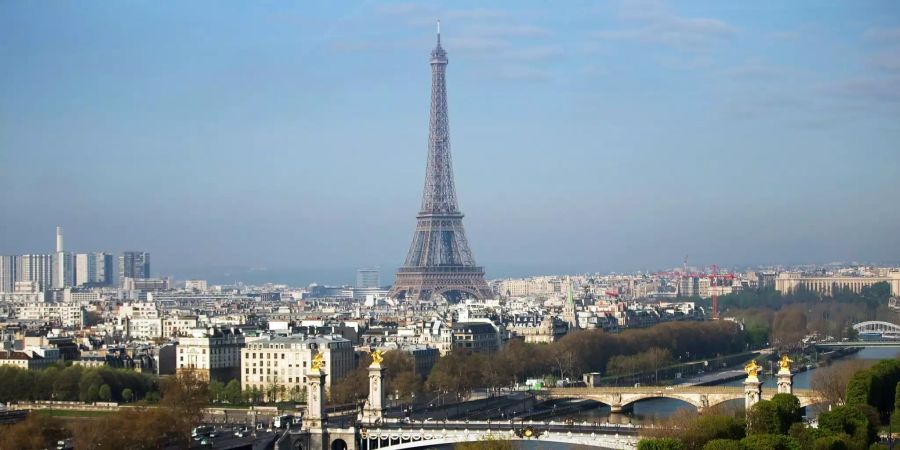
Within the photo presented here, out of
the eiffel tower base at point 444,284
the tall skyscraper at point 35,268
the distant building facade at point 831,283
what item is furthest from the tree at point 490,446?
the tall skyscraper at point 35,268

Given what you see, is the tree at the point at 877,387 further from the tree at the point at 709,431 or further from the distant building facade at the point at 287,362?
the distant building facade at the point at 287,362

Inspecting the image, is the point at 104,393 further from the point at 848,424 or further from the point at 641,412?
the point at 848,424

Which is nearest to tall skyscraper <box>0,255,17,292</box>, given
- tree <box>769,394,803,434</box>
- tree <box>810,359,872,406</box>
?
tree <box>810,359,872,406</box>

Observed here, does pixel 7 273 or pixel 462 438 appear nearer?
pixel 462 438

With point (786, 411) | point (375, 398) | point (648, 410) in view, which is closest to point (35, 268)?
point (648, 410)

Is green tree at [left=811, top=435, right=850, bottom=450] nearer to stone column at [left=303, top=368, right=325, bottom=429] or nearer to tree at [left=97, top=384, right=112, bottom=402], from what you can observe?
stone column at [left=303, top=368, right=325, bottom=429]

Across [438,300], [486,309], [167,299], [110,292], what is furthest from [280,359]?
[110,292]
